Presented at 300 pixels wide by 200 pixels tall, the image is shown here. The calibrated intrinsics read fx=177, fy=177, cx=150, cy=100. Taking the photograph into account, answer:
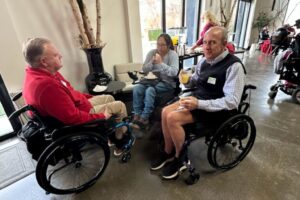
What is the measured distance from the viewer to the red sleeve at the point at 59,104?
1.07m

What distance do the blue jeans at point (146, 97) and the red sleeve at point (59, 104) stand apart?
2.97ft

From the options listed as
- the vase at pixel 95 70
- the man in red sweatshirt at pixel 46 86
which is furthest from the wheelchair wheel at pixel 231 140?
the vase at pixel 95 70

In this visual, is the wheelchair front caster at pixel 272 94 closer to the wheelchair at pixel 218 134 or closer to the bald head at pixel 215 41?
the wheelchair at pixel 218 134

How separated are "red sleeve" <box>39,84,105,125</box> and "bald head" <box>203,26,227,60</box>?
3.48 ft

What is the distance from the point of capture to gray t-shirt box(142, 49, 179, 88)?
192cm

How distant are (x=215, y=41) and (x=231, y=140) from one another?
2.80 feet

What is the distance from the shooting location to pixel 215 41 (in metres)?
1.31

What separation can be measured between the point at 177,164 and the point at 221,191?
0.39m

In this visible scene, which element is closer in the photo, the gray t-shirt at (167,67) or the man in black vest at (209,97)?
the man in black vest at (209,97)

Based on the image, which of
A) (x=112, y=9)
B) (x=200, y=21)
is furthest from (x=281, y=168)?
(x=200, y=21)

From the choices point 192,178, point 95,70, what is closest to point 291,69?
point 192,178

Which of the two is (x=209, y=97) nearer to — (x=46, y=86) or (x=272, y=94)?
(x=46, y=86)

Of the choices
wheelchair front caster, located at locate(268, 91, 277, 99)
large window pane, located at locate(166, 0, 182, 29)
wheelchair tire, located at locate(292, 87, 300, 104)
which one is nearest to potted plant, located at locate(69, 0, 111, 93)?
large window pane, located at locate(166, 0, 182, 29)

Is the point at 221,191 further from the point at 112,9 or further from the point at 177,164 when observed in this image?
the point at 112,9
